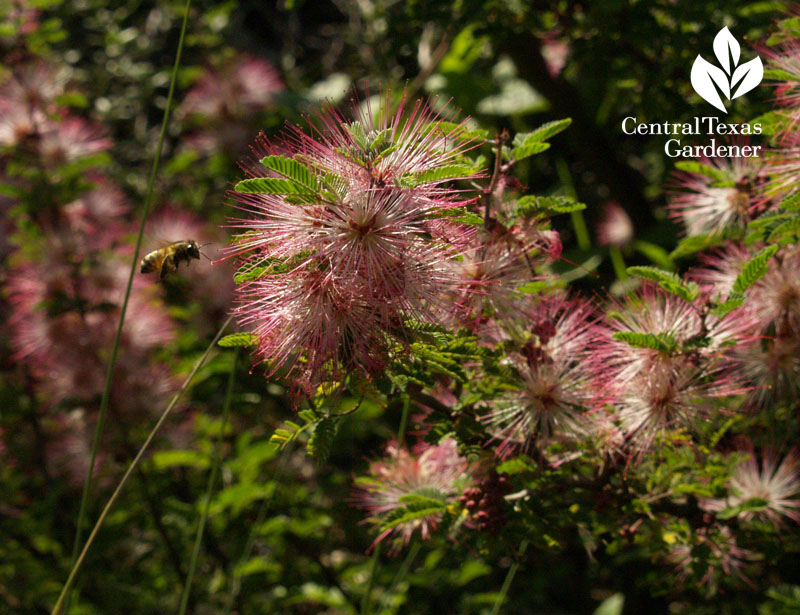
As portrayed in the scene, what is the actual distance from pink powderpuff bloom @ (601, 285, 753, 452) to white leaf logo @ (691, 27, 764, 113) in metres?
1.01

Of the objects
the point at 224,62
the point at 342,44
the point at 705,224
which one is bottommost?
the point at 705,224

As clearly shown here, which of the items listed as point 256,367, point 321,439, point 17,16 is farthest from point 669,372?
point 17,16

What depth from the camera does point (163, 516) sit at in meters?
Answer: 3.28

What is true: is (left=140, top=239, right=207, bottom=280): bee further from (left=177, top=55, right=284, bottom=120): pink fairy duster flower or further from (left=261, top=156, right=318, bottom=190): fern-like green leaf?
(left=177, top=55, right=284, bottom=120): pink fairy duster flower

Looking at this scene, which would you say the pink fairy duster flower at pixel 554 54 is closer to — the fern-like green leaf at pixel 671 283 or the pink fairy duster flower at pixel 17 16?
the fern-like green leaf at pixel 671 283

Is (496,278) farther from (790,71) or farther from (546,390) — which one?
(790,71)

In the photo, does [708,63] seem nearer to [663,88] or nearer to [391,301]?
[663,88]

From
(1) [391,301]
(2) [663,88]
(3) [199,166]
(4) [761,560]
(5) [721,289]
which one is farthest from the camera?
(3) [199,166]

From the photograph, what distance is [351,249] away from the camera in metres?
1.35

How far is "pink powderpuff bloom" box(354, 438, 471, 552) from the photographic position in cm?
195

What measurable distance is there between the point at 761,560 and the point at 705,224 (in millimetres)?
1191

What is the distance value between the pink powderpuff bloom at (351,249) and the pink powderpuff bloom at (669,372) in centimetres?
61

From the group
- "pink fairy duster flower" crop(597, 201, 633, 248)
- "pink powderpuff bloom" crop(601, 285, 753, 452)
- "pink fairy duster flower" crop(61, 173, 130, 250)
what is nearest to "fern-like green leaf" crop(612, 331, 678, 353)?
"pink powderpuff bloom" crop(601, 285, 753, 452)

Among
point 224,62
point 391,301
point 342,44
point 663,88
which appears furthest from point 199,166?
point 391,301
